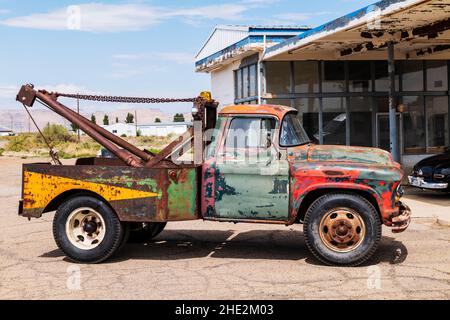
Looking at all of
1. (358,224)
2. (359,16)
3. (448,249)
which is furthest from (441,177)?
(358,224)

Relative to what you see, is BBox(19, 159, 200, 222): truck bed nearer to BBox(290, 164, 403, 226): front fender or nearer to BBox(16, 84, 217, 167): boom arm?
BBox(16, 84, 217, 167): boom arm

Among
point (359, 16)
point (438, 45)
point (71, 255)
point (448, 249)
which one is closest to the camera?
point (71, 255)

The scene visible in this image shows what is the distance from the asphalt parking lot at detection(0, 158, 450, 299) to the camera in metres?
5.86

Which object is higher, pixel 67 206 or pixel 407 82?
pixel 407 82

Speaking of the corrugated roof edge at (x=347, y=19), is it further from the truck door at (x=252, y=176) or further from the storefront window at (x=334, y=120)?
the truck door at (x=252, y=176)

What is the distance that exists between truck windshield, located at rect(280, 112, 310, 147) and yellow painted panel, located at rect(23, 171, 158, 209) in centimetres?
186

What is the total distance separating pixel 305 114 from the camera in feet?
66.1

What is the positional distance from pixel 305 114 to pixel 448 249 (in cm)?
1255

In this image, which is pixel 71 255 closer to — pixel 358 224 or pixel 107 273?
pixel 107 273

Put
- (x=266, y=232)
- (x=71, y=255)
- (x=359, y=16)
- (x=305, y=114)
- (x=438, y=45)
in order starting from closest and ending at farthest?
1. (x=71, y=255)
2. (x=266, y=232)
3. (x=359, y=16)
4. (x=438, y=45)
5. (x=305, y=114)

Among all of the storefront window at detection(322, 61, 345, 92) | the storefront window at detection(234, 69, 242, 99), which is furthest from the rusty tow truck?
the storefront window at detection(234, 69, 242, 99)

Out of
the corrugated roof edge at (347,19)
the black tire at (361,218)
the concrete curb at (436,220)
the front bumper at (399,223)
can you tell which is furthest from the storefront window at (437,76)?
the black tire at (361,218)

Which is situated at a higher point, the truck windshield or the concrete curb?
the truck windshield

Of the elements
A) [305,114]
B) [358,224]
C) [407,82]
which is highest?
[407,82]
